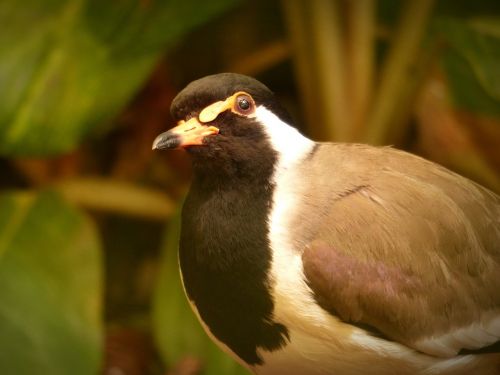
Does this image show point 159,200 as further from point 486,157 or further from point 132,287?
point 486,157

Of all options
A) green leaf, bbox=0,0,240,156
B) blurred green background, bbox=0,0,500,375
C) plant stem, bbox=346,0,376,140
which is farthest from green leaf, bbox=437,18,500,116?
green leaf, bbox=0,0,240,156

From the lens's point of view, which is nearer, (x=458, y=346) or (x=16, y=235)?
(x=458, y=346)

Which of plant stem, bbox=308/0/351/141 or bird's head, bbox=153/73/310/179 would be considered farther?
plant stem, bbox=308/0/351/141

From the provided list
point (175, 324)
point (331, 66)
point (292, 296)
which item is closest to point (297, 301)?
point (292, 296)

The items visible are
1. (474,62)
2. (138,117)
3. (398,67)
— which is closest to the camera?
(474,62)

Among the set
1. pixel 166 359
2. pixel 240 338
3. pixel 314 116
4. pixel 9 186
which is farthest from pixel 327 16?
pixel 9 186

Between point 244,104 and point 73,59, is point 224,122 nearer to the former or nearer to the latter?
point 244,104

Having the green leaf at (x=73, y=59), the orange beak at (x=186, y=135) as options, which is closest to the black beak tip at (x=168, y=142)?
the orange beak at (x=186, y=135)

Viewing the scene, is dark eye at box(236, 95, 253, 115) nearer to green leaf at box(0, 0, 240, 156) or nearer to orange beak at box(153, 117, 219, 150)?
orange beak at box(153, 117, 219, 150)
